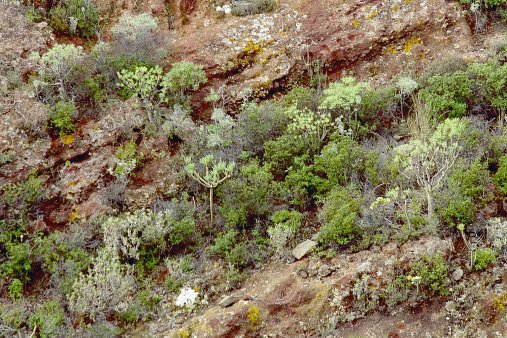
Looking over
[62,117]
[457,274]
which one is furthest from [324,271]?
[62,117]

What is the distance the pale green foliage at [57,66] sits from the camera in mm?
8779

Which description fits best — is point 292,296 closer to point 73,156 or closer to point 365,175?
point 365,175

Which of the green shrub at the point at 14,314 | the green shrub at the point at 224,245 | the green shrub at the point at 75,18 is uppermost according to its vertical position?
the green shrub at the point at 75,18

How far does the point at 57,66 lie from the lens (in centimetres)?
883

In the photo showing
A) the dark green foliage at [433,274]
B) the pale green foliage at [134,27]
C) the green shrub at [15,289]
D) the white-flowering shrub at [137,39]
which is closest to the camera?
the dark green foliage at [433,274]

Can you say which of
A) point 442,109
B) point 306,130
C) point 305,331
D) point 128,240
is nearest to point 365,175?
point 306,130

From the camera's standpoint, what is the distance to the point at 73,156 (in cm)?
834

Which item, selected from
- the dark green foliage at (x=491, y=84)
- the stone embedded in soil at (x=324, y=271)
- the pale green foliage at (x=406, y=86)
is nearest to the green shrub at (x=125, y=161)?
the stone embedded in soil at (x=324, y=271)

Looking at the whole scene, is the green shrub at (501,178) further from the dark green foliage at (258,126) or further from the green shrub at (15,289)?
the green shrub at (15,289)

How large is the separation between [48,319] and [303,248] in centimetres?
382

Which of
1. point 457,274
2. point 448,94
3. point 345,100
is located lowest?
point 457,274

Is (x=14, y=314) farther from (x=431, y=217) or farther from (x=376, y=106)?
(x=376, y=106)

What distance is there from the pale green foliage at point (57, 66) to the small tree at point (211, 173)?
3.11m

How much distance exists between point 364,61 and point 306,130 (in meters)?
3.15
